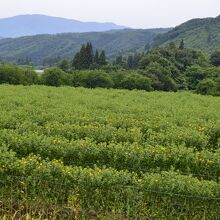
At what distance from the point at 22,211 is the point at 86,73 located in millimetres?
68808

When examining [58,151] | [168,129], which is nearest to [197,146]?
[168,129]

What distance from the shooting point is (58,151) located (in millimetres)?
12227

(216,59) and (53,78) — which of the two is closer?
(53,78)

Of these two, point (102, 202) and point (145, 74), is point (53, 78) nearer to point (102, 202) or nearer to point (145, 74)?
point (145, 74)

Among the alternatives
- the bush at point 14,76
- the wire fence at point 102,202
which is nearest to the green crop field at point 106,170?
the wire fence at point 102,202

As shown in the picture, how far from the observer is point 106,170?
9.92 meters

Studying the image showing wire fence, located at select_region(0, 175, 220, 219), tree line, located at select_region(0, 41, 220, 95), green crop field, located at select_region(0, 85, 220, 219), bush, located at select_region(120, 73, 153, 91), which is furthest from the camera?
bush, located at select_region(120, 73, 153, 91)

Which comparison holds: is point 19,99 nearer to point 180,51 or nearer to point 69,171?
point 69,171

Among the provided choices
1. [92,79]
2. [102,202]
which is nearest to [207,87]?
[92,79]

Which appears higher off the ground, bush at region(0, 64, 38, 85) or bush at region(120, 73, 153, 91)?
bush at region(0, 64, 38, 85)

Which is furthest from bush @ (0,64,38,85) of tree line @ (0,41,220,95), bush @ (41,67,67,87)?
bush @ (41,67,67,87)

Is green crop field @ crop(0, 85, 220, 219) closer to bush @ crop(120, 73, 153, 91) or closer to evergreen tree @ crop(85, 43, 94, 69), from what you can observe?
bush @ crop(120, 73, 153, 91)

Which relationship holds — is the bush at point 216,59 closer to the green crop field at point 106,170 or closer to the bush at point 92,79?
the bush at point 92,79

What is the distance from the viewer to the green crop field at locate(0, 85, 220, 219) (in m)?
9.43
